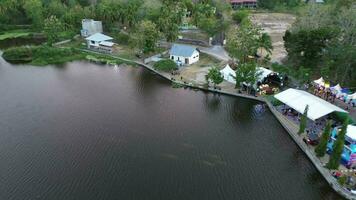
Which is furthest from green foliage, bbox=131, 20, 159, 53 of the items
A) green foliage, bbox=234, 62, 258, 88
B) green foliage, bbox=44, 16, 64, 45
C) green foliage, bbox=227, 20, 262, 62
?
green foliage, bbox=234, 62, 258, 88

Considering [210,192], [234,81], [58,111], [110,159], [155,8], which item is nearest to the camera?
[210,192]

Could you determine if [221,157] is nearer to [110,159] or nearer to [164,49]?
[110,159]

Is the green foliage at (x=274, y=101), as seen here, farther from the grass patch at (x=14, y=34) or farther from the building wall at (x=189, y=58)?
the grass patch at (x=14, y=34)

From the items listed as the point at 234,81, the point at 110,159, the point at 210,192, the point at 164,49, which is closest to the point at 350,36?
the point at 234,81

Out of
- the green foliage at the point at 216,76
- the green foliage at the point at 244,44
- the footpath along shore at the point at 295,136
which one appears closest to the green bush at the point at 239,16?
the green foliage at the point at 244,44

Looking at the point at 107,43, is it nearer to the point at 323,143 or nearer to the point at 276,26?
the point at 276,26

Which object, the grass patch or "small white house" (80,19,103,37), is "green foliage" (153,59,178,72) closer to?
"small white house" (80,19,103,37)
